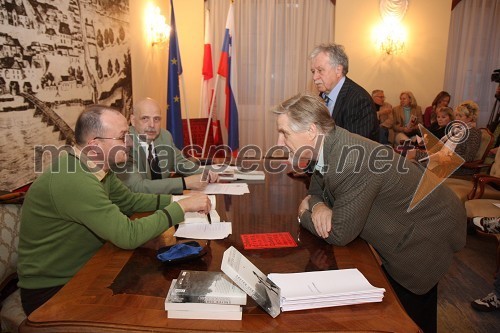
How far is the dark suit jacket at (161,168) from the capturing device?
2.31 meters

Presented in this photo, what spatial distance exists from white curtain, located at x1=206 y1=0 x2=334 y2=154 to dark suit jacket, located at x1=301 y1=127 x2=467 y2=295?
502 centimetres


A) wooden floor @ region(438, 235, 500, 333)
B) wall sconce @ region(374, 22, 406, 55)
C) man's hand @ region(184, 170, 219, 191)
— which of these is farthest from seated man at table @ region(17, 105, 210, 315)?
wall sconce @ region(374, 22, 406, 55)

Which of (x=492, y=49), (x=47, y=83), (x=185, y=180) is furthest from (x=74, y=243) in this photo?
(x=492, y=49)

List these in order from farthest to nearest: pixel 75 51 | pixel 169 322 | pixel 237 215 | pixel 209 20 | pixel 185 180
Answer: pixel 209 20, pixel 75 51, pixel 185 180, pixel 237 215, pixel 169 322

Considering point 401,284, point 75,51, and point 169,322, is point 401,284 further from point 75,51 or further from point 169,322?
point 75,51

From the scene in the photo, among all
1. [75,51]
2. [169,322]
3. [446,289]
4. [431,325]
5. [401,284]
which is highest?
[75,51]

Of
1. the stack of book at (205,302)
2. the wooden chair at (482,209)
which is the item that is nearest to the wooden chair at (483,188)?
the wooden chair at (482,209)

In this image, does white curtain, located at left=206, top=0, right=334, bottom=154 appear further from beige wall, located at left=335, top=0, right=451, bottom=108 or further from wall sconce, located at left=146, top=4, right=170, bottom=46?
wall sconce, located at left=146, top=4, right=170, bottom=46

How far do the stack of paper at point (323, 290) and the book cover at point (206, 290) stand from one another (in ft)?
0.45

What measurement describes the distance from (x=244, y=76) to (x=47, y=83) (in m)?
4.40

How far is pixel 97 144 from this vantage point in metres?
1.54

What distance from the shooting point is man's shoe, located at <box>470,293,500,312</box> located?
2604 mm

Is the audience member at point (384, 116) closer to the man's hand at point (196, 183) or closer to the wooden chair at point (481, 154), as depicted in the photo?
the wooden chair at point (481, 154)

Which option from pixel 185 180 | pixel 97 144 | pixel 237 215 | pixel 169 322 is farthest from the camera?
pixel 185 180
